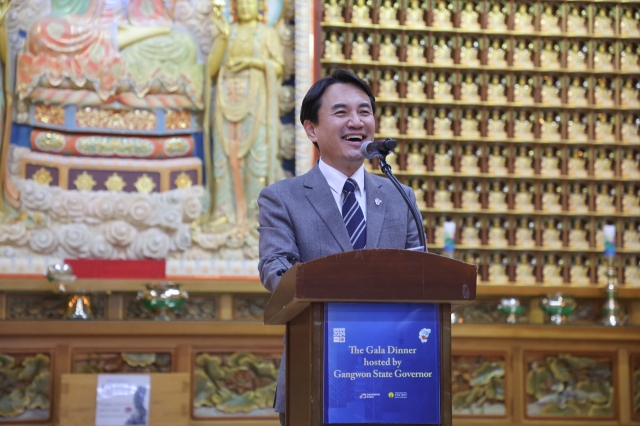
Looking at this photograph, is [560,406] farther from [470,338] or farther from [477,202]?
[477,202]

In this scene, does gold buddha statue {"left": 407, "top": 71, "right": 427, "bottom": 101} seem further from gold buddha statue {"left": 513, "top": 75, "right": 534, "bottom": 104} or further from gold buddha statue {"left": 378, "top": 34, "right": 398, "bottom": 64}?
gold buddha statue {"left": 513, "top": 75, "right": 534, "bottom": 104}

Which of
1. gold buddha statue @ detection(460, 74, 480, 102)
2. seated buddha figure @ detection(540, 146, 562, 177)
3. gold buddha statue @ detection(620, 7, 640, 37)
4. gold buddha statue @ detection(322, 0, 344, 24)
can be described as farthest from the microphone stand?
gold buddha statue @ detection(620, 7, 640, 37)

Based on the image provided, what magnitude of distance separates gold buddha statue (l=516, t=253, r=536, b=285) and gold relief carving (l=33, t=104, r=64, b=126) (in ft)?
9.59

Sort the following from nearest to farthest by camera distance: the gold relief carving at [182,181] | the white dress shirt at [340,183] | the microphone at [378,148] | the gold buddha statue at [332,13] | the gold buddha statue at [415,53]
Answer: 1. the microphone at [378,148]
2. the white dress shirt at [340,183]
3. the gold relief carving at [182,181]
4. the gold buddha statue at [332,13]
5. the gold buddha statue at [415,53]

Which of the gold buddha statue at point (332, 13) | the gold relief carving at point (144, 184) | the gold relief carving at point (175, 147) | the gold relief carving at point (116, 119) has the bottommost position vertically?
the gold relief carving at point (144, 184)

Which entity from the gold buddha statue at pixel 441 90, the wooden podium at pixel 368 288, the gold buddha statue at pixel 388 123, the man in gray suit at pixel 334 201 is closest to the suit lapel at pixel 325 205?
the man in gray suit at pixel 334 201

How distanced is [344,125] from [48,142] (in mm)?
3480

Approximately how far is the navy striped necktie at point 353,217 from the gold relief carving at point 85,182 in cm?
334

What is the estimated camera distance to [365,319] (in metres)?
1.68

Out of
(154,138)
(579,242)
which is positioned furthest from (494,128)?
(154,138)

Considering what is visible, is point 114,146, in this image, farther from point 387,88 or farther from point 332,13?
point 387,88

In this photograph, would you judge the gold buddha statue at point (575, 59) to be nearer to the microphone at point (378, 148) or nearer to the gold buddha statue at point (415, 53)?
the gold buddha statue at point (415, 53)

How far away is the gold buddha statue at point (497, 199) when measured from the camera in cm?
562

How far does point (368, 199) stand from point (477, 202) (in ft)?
11.7
